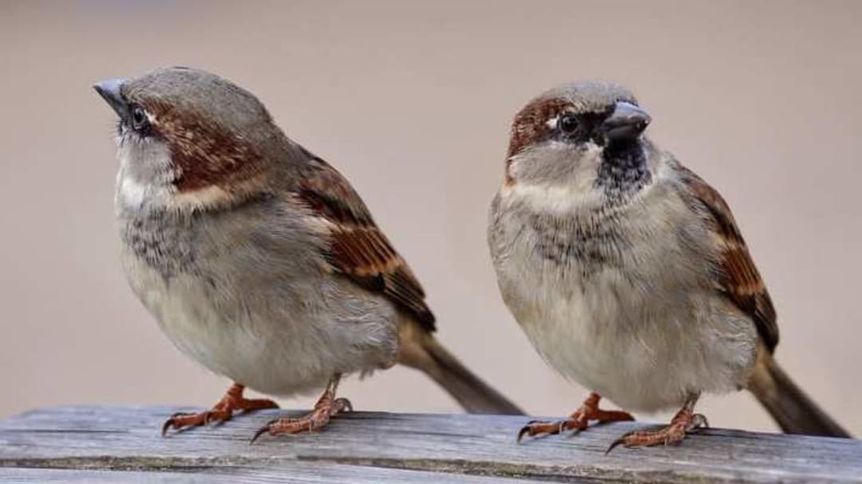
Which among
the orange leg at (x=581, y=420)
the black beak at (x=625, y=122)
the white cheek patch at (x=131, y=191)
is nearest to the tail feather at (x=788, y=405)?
the orange leg at (x=581, y=420)

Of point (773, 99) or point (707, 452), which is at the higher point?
point (773, 99)

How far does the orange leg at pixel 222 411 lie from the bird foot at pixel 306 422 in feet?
0.42

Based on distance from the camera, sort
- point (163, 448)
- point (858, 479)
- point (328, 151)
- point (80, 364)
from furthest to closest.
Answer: point (328, 151)
point (80, 364)
point (163, 448)
point (858, 479)

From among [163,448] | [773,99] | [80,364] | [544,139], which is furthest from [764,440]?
[773,99]

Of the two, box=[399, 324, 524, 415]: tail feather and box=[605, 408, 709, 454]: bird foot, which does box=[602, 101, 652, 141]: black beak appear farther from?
box=[399, 324, 524, 415]: tail feather

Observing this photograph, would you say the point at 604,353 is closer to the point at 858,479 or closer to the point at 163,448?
the point at 858,479

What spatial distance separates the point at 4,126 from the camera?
841 centimetres

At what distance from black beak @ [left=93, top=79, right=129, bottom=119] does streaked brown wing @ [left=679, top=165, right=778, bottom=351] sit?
1027 mm

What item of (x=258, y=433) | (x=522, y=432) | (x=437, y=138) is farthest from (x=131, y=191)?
(x=437, y=138)

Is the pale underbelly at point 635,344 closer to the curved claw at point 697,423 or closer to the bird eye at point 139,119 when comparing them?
the curved claw at point 697,423

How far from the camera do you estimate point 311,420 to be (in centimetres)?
371

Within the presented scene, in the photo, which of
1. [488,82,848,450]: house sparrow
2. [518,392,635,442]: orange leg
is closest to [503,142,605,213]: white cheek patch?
[488,82,848,450]: house sparrow

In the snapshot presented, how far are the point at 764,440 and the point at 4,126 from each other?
18.3ft

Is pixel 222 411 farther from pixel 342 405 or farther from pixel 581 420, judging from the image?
pixel 581 420
